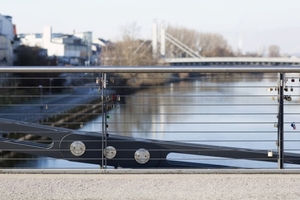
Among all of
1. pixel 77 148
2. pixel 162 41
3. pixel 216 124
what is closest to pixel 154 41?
pixel 162 41

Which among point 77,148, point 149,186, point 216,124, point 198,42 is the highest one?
point 198,42

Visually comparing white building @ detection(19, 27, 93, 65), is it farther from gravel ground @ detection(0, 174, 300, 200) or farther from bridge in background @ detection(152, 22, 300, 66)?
gravel ground @ detection(0, 174, 300, 200)

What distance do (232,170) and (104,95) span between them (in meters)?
0.91

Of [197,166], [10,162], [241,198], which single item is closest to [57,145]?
[197,166]

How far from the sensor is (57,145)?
4.18 meters

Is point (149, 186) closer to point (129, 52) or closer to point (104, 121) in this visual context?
point (104, 121)

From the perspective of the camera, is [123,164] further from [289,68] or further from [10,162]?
[10,162]

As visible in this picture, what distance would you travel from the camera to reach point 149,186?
3.30 metres

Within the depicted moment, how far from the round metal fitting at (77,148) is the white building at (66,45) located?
5657 centimetres

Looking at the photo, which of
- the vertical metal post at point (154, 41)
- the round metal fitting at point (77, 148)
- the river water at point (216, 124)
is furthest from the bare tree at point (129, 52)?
the round metal fitting at point (77, 148)

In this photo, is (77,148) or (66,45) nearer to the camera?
(77,148)

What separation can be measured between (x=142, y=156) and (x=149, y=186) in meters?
0.81

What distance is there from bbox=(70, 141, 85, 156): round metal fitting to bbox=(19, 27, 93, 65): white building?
5657 cm

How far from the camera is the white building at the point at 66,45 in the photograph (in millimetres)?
64500
